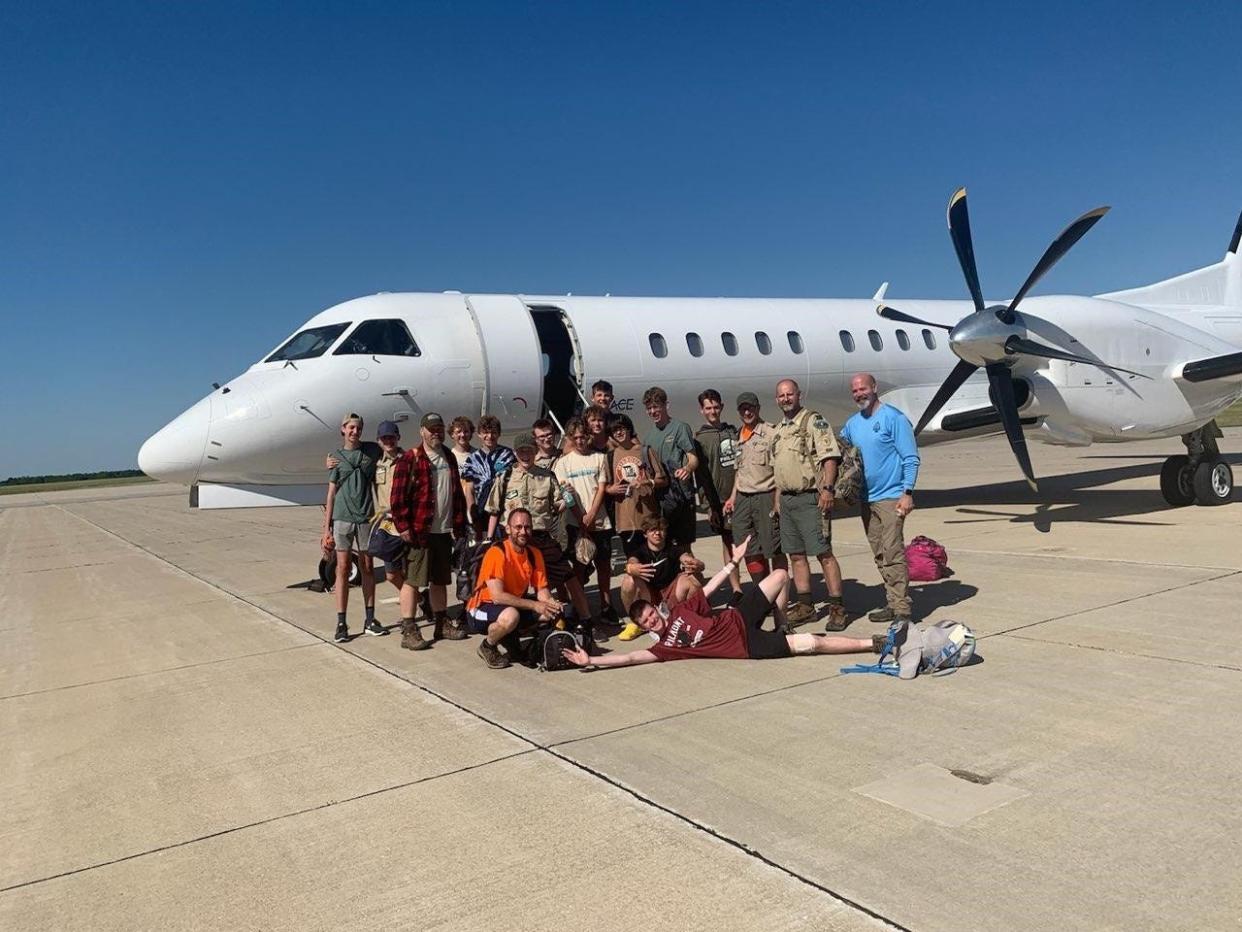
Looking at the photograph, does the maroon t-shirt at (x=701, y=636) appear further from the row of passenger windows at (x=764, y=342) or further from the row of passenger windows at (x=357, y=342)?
the row of passenger windows at (x=764, y=342)

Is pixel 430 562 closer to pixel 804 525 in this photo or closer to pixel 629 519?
pixel 629 519

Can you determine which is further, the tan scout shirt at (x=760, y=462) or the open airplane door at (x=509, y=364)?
the open airplane door at (x=509, y=364)

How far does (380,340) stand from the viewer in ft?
36.6

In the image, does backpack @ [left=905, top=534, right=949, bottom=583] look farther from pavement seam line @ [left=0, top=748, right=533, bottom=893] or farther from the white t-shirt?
pavement seam line @ [left=0, top=748, right=533, bottom=893]

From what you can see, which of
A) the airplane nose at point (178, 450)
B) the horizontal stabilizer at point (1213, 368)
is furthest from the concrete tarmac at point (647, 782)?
the horizontal stabilizer at point (1213, 368)

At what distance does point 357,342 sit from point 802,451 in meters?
6.39

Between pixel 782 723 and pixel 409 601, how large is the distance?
350 cm

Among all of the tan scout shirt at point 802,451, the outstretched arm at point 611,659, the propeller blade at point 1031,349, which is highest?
the propeller blade at point 1031,349

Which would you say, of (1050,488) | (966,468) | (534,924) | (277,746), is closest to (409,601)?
(277,746)

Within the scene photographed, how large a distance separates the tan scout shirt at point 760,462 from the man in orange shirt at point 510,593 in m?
1.85

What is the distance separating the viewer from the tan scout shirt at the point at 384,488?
7.31 meters

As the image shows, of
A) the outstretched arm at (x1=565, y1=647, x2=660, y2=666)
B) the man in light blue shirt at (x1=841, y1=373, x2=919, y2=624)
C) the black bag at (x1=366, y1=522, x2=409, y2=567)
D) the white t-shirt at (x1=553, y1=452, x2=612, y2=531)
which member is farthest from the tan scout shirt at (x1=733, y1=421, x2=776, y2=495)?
the black bag at (x1=366, y1=522, x2=409, y2=567)

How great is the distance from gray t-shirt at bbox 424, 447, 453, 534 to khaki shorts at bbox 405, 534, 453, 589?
7 cm

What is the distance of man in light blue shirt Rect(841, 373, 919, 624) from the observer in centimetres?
669
